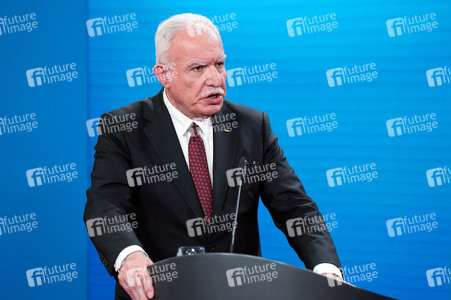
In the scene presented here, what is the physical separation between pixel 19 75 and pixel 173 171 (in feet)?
6.43

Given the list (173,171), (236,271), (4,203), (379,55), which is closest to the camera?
(236,271)

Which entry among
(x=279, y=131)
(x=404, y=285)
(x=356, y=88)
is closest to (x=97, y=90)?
(x=279, y=131)

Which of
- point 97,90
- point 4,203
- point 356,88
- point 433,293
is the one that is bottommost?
point 433,293

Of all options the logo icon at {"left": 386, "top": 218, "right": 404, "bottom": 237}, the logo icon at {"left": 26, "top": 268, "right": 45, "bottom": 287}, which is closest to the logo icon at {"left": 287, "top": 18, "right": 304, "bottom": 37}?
the logo icon at {"left": 386, "top": 218, "right": 404, "bottom": 237}

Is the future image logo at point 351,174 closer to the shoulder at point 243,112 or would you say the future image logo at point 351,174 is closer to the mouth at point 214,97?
the shoulder at point 243,112

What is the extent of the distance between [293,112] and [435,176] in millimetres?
874

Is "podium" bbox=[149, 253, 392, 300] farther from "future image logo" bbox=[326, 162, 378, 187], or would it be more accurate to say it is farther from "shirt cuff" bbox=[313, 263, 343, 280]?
"future image logo" bbox=[326, 162, 378, 187]

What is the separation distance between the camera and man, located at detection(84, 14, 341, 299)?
1960mm

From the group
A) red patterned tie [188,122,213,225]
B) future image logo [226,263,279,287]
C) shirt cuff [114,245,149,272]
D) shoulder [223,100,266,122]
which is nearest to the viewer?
future image logo [226,263,279,287]

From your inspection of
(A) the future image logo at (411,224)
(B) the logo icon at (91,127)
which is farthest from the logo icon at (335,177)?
(B) the logo icon at (91,127)

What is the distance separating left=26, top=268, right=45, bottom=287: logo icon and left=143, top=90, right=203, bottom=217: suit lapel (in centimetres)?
187

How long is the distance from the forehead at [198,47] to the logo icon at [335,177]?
1.61 meters

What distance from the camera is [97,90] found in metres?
3.59

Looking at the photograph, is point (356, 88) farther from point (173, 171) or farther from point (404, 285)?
point (173, 171)
